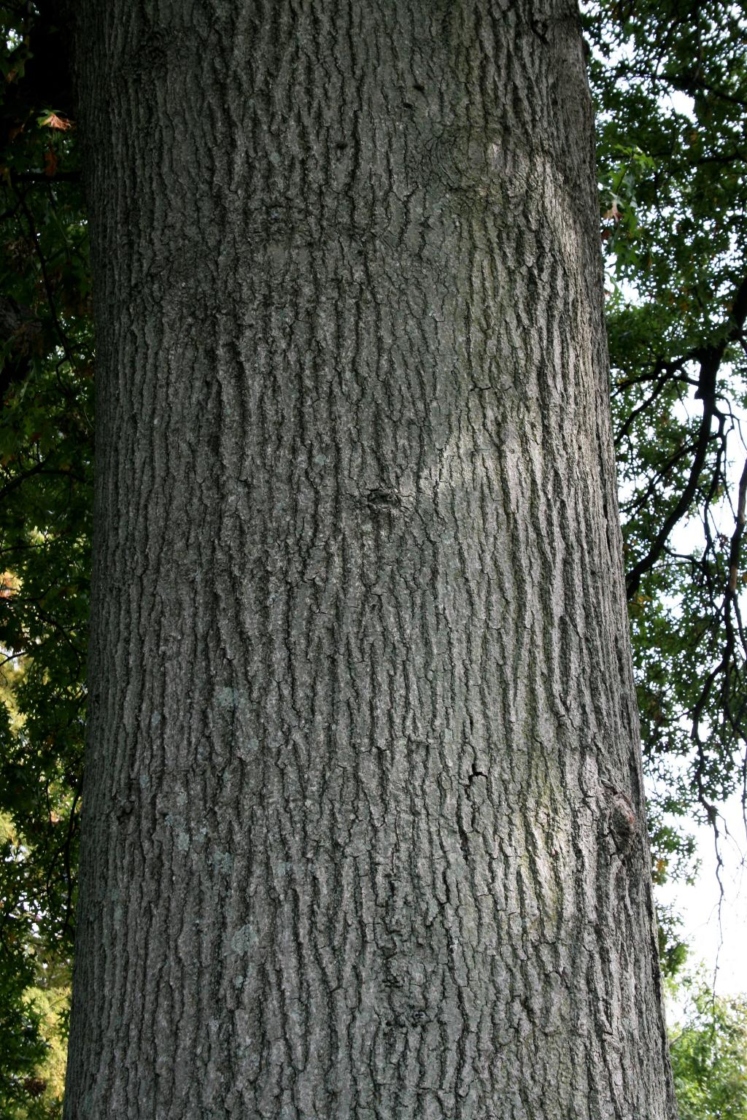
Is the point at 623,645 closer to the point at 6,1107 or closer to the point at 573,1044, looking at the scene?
the point at 573,1044

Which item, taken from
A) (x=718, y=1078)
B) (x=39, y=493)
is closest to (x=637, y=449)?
(x=39, y=493)

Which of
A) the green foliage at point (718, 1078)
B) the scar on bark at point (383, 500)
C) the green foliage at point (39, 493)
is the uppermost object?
the green foliage at point (39, 493)

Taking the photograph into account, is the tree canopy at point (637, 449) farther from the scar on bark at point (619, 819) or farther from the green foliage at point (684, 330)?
the scar on bark at point (619, 819)

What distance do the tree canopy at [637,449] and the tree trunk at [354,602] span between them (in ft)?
9.30

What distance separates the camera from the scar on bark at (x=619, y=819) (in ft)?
5.54

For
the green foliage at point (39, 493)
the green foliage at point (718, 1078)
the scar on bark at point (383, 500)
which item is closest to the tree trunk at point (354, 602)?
the scar on bark at point (383, 500)

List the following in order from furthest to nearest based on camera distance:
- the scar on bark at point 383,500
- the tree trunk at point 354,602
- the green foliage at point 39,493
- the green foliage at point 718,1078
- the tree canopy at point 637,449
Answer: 1. the green foliage at point 718,1078
2. the tree canopy at point 637,449
3. the green foliage at point 39,493
4. the scar on bark at point 383,500
5. the tree trunk at point 354,602

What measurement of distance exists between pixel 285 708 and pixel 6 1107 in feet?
29.9

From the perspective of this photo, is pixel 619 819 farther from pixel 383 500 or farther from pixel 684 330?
pixel 684 330

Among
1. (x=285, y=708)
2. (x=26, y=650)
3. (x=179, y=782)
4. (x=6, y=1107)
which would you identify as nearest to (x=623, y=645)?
(x=285, y=708)

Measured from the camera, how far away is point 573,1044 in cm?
152

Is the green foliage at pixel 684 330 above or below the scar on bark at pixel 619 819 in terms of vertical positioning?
above

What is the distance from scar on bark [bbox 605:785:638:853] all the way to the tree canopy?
11.6ft

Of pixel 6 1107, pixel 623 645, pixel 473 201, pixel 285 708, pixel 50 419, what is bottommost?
pixel 6 1107
